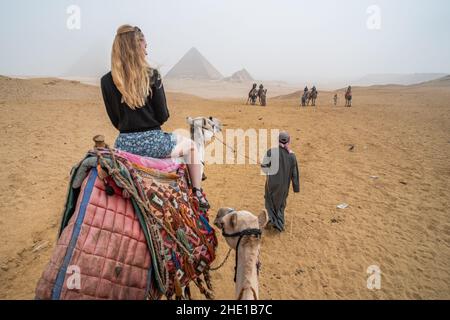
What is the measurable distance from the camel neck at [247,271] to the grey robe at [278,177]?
323 cm

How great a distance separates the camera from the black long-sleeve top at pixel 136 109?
2086 millimetres

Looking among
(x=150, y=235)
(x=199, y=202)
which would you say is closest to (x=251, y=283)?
(x=150, y=235)

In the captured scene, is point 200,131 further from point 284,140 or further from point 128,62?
point 284,140

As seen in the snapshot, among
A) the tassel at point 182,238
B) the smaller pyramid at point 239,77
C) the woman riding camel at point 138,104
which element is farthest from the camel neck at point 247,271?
the smaller pyramid at point 239,77

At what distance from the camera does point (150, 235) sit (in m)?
1.84

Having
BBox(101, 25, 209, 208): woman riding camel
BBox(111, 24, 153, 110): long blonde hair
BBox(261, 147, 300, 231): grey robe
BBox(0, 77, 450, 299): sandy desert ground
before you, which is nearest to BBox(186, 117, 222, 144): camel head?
BBox(101, 25, 209, 208): woman riding camel

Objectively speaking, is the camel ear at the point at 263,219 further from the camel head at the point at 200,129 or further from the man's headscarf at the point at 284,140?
the man's headscarf at the point at 284,140

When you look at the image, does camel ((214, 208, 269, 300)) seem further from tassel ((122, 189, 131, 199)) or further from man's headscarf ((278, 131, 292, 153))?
man's headscarf ((278, 131, 292, 153))

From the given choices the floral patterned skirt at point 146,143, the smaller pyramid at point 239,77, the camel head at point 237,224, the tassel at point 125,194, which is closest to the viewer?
the tassel at point 125,194

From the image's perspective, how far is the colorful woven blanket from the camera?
61.5 inches

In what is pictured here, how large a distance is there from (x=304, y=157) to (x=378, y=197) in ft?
10.4

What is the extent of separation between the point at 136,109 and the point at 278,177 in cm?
338

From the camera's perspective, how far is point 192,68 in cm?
12269
